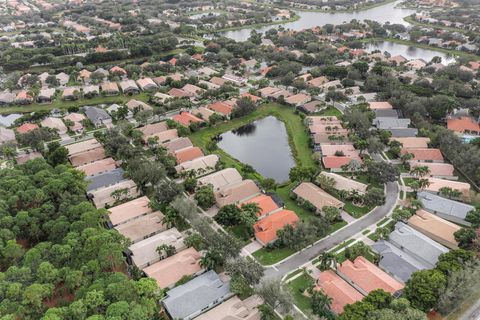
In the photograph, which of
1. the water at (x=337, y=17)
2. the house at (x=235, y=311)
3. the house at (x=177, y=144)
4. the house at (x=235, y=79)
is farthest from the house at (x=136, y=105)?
the water at (x=337, y=17)

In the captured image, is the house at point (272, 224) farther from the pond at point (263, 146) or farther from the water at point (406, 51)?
the water at point (406, 51)

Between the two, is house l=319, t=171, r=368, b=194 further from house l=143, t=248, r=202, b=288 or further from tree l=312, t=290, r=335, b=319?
house l=143, t=248, r=202, b=288

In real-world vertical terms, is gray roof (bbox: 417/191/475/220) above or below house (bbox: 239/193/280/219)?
below

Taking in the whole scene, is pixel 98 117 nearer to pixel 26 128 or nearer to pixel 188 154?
pixel 26 128

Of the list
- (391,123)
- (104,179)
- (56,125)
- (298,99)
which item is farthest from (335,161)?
(56,125)

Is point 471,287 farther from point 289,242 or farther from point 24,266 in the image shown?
point 24,266

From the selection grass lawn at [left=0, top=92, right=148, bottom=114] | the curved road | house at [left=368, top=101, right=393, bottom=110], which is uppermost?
grass lawn at [left=0, top=92, right=148, bottom=114]

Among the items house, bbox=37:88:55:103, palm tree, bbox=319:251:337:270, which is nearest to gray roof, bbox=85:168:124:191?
→ palm tree, bbox=319:251:337:270

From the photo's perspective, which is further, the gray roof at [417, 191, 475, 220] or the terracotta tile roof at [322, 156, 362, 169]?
the terracotta tile roof at [322, 156, 362, 169]
